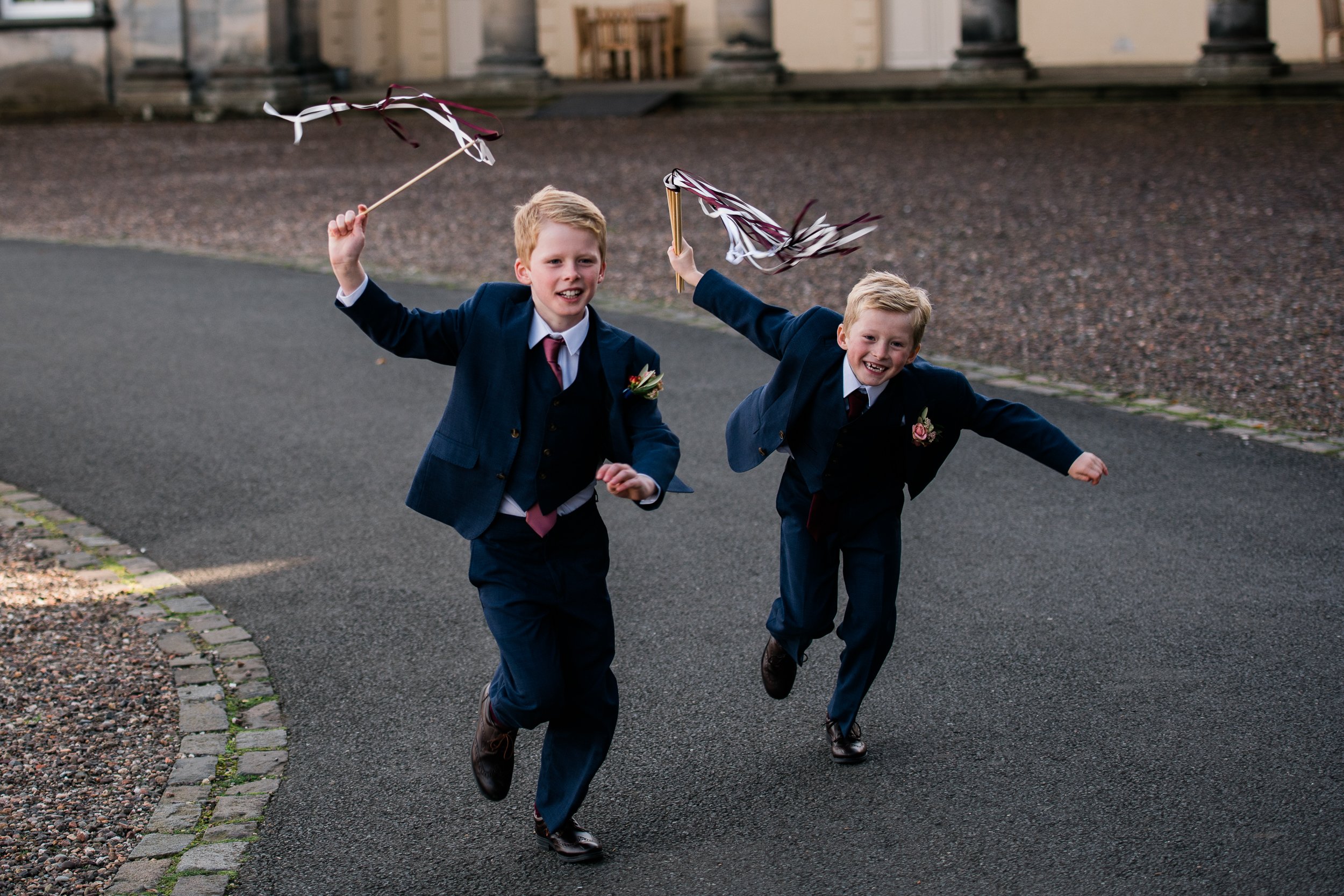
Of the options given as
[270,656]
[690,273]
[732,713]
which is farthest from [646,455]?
[270,656]

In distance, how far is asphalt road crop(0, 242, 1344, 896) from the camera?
12.8 feet

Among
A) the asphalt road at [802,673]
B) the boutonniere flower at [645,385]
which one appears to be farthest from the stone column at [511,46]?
the boutonniere flower at [645,385]

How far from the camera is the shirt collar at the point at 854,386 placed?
412 centimetres

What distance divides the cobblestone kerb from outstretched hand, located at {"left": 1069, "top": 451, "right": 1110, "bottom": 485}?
3771 millimetres

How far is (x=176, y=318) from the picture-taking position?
11016mm

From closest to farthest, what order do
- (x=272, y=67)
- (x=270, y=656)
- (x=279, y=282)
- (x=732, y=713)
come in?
(x=732, y=713), (x=270, y=656), (x=279, y=282), (x=272, y=67)

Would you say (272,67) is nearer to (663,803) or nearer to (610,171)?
(610,171)

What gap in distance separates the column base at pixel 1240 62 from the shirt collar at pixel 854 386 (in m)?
19.3

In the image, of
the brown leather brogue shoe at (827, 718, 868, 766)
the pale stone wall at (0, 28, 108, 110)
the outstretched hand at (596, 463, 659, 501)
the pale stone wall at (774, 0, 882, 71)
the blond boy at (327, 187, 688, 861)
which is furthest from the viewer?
the pale stone wall at (774, 0, 882, 71)

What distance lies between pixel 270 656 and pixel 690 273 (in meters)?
2.11

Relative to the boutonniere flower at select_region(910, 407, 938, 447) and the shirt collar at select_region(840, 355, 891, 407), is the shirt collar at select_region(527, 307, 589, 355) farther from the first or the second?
the boutonniere flower at select_region(910, 407, 938, 447)

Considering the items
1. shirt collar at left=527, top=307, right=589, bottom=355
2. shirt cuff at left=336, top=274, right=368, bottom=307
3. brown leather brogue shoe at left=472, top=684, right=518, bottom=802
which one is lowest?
brown leather brogue shoe at left=472, top=684, right=518, bottom=802

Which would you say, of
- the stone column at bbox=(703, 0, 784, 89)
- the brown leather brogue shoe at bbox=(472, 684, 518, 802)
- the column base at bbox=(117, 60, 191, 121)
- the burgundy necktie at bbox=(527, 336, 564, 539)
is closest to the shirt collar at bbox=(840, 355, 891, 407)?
the burgundy necktie at bbox=(527, 336, 564, 539)

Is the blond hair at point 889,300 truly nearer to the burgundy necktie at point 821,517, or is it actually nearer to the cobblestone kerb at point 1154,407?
the burgundy necktie at point 821,517
